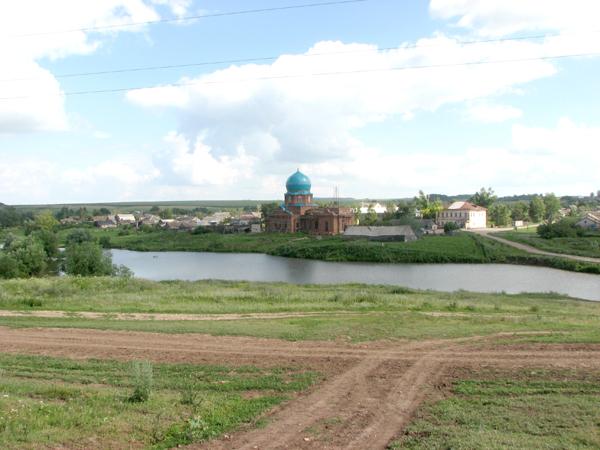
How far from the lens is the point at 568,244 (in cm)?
6103

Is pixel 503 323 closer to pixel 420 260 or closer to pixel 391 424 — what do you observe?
pixel 391 424

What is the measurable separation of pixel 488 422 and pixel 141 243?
83.0 m

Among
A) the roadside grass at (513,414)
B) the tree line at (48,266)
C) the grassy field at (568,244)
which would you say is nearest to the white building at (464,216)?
the grassy field at (568,244)

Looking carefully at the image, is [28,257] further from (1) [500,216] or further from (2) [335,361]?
(1) [500,216]

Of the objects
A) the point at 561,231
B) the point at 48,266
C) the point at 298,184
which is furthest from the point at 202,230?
the point at 561,231

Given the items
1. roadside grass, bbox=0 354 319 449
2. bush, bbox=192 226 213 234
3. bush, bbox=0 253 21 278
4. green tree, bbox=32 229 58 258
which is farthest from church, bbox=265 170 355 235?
roadside grass, bbox=0 354 319 449

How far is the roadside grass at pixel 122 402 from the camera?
21.8ft

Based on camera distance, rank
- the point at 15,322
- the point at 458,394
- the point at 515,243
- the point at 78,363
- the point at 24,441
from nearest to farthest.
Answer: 1. the point at 24,441
2. the point at 458,394
3. the point at 78,363
4. the point at 15,322
5. the point at 515,243

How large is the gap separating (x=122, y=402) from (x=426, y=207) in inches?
3829

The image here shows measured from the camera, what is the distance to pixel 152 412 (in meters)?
7.40

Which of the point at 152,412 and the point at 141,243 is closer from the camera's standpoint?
the point at 152,412

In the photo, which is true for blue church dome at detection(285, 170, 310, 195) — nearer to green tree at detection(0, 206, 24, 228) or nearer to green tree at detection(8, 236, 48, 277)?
green tree at detection(8, 236, 48, 277)

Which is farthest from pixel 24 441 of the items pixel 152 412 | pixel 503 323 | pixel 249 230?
pixel 249 230

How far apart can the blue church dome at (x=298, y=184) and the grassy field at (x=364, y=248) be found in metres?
8.76
